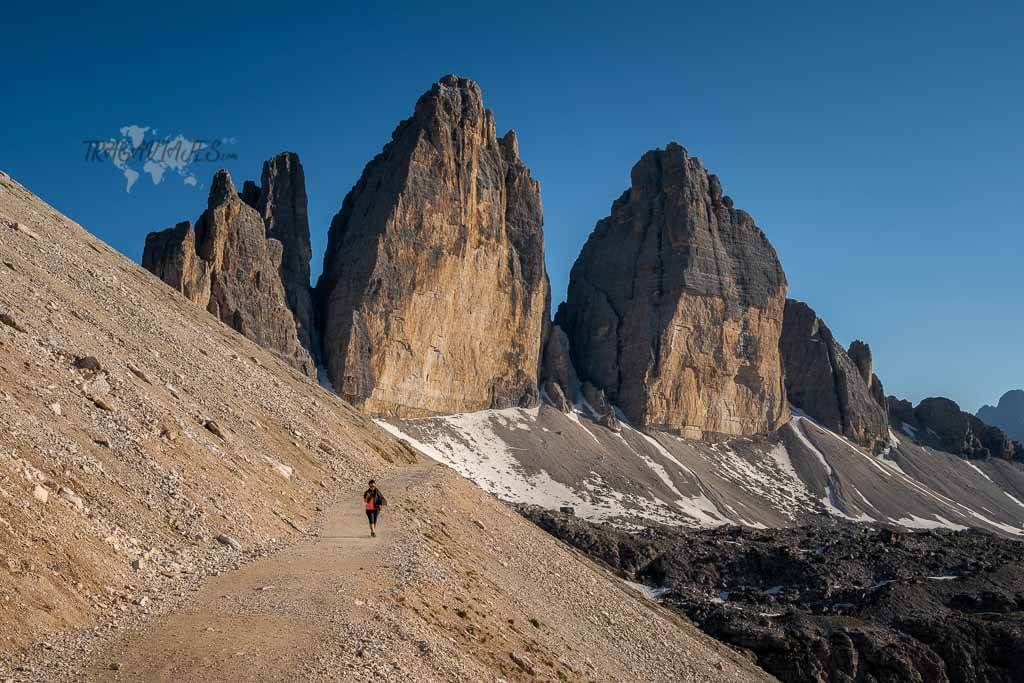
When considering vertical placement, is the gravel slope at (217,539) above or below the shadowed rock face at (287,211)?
below

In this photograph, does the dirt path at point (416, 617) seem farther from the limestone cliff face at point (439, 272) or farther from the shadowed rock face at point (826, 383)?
the shadowed rock face at point (826, 383)

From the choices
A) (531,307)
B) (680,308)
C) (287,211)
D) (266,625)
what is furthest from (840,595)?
(287,211)

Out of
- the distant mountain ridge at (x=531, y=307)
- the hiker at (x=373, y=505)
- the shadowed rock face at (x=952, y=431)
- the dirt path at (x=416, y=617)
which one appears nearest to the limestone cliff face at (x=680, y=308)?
the distant mountain ridge at (x=531, y=307)

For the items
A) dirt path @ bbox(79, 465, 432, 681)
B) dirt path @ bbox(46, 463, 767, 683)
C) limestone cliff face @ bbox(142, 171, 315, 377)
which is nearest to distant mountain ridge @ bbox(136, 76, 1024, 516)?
limestone cliff face @ bbox(142, 171, 315, 377)

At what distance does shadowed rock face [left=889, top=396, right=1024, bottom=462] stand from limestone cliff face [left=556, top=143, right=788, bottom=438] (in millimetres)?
36462

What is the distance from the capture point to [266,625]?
12008 millimetres

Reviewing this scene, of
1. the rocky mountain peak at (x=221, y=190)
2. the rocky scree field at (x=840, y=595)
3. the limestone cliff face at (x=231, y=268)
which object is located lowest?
the rocky scree field at (x=840, y=595)

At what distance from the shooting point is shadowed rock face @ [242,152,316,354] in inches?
3757

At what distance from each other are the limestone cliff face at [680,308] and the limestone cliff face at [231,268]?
49805 millimetres

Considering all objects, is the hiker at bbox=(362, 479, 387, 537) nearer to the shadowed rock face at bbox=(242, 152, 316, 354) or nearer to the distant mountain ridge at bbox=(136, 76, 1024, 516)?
the distant mountain ridge at bbox=(136, 76, 1024, 516)

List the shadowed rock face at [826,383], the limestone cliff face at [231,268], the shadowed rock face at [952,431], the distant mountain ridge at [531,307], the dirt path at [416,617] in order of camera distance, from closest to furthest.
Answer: the dirt path at [416,617], the limestone cliff face at [231,268], the distant mountain ridge at [531,307], the shadowed rock face at [826,383], the shadowed rock face at [952,431]

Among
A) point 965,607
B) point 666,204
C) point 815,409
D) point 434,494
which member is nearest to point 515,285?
point 666,204

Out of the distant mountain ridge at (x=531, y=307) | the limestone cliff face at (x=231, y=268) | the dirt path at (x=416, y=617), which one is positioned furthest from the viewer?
the distant mountain ridge at (x=531, y=307)

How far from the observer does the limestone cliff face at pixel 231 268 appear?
76562 mm
